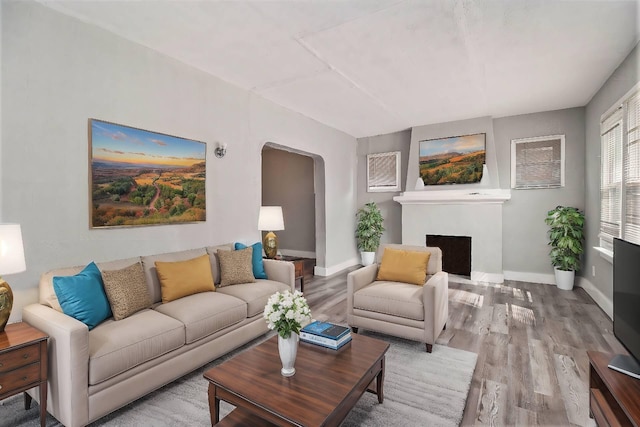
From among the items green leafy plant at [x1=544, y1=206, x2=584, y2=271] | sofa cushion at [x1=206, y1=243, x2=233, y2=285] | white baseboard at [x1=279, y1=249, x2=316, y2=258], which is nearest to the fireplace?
green leafy plant at [x1=544, y1=206, x2=584, y2=271]

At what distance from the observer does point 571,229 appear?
4.90 m

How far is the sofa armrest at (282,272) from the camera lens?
365cm

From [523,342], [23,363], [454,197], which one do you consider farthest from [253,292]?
[454,197]

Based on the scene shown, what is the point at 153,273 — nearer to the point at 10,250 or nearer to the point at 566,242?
the point at 10,250

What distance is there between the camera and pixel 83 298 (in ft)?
7.14

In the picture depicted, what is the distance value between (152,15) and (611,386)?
3.98m

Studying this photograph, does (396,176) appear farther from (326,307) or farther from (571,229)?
(326,307)

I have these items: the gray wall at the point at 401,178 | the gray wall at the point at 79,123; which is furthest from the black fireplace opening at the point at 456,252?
the gray wall at the point at 79,123

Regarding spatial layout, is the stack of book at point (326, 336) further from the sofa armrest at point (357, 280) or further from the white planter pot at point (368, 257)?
the white planter pot at point (368, 257)

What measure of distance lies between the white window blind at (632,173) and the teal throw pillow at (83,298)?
15.8 feet

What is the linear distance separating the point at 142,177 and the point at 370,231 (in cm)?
477

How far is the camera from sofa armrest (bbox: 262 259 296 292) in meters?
3.65

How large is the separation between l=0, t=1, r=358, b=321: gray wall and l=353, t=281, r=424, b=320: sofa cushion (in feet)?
6.25

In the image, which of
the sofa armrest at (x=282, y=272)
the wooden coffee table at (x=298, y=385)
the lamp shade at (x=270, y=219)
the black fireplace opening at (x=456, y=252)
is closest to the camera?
the wooden coffee table at (x=298, y=385)
